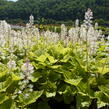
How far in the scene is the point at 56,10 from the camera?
12612 centimetres

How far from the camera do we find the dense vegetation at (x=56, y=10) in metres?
114

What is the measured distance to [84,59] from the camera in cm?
533

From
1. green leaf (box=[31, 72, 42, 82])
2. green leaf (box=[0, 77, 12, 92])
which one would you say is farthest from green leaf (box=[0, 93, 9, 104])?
green leaf (box=[31, 72, 42, 82])

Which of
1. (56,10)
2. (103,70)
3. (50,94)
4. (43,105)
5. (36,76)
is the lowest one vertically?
(56,10)

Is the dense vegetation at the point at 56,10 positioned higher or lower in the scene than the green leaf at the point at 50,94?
lower

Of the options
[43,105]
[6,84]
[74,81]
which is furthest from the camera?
[43,105]

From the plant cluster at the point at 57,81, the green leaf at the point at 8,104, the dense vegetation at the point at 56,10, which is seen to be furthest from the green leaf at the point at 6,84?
the dense vegetation at the point at 56,10

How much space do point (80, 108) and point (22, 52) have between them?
1885 millimetres

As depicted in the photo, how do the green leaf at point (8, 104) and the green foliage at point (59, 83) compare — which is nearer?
the green leaf at point (8, 104)

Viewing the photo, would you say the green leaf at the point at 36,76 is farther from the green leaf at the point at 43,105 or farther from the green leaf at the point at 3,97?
the green leaf at the point at 3,97

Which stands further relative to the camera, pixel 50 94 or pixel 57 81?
pixel 57 81

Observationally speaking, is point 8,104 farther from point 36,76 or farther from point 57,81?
point 57,81

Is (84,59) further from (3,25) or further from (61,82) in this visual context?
(3,25)

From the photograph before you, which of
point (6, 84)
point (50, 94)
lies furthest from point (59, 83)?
point (6, 84)
